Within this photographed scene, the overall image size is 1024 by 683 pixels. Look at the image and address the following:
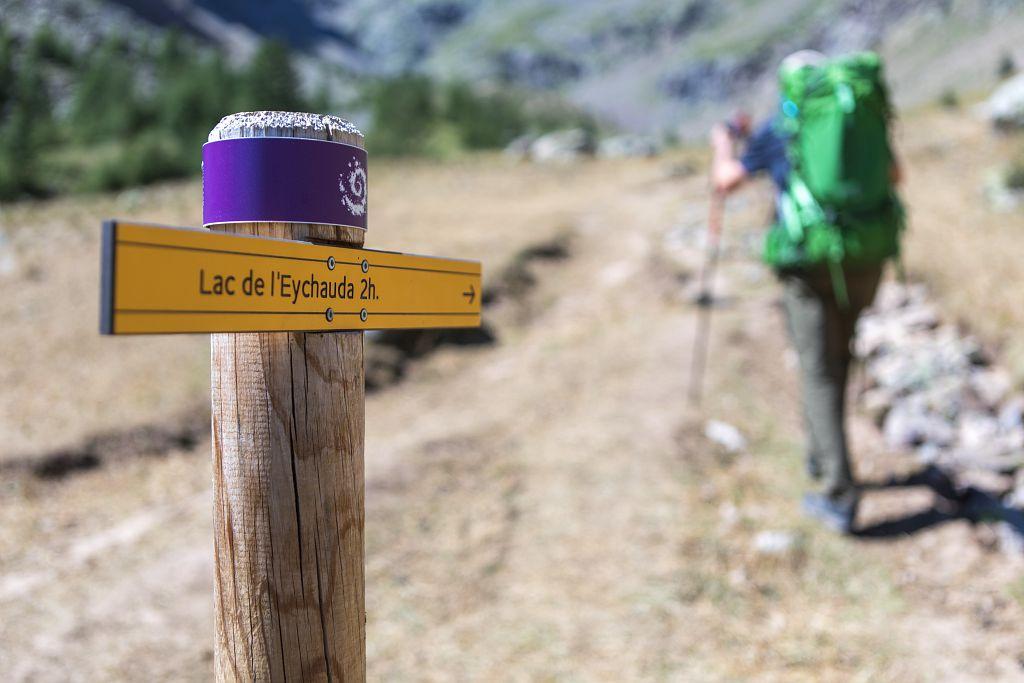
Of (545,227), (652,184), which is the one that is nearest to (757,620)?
(545,227)

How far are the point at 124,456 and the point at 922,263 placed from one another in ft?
22.3

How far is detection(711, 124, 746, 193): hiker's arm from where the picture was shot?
13.1 ft

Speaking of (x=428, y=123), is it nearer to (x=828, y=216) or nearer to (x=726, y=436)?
(x=726, y=436)

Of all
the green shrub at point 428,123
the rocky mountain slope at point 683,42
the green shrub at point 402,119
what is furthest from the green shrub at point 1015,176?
the rocky mountain slope at point 683,42

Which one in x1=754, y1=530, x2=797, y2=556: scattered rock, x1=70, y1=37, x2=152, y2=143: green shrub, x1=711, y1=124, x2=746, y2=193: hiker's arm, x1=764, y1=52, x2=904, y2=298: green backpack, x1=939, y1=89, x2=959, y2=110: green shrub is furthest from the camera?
x1=70, y1=37, x2=152, y2=143: green shrub

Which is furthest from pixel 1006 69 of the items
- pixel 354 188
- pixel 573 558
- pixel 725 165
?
pixel 354 188

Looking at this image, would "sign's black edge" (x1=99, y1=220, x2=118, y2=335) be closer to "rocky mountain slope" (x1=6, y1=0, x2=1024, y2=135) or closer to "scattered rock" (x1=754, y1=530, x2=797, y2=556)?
"scattered rock" (x1=754, y1=530, x2=797, y2=556)

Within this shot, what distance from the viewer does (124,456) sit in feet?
18.8

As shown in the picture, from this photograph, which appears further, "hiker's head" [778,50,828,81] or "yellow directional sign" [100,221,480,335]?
"hiker's head" [778,50,828,81]

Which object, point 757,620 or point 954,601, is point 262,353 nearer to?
point 757,620

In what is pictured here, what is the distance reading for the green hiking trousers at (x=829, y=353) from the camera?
12.4ft

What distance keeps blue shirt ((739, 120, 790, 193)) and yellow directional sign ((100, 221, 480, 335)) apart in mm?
2592

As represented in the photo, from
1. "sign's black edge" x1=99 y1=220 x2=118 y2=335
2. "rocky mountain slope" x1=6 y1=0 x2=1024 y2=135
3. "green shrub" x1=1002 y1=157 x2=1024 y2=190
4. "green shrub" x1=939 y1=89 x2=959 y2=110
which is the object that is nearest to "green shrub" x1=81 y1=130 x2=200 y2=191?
"green shrub" x1=939 y1=89 x2=959 y2=110

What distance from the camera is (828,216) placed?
3602 millimetres
